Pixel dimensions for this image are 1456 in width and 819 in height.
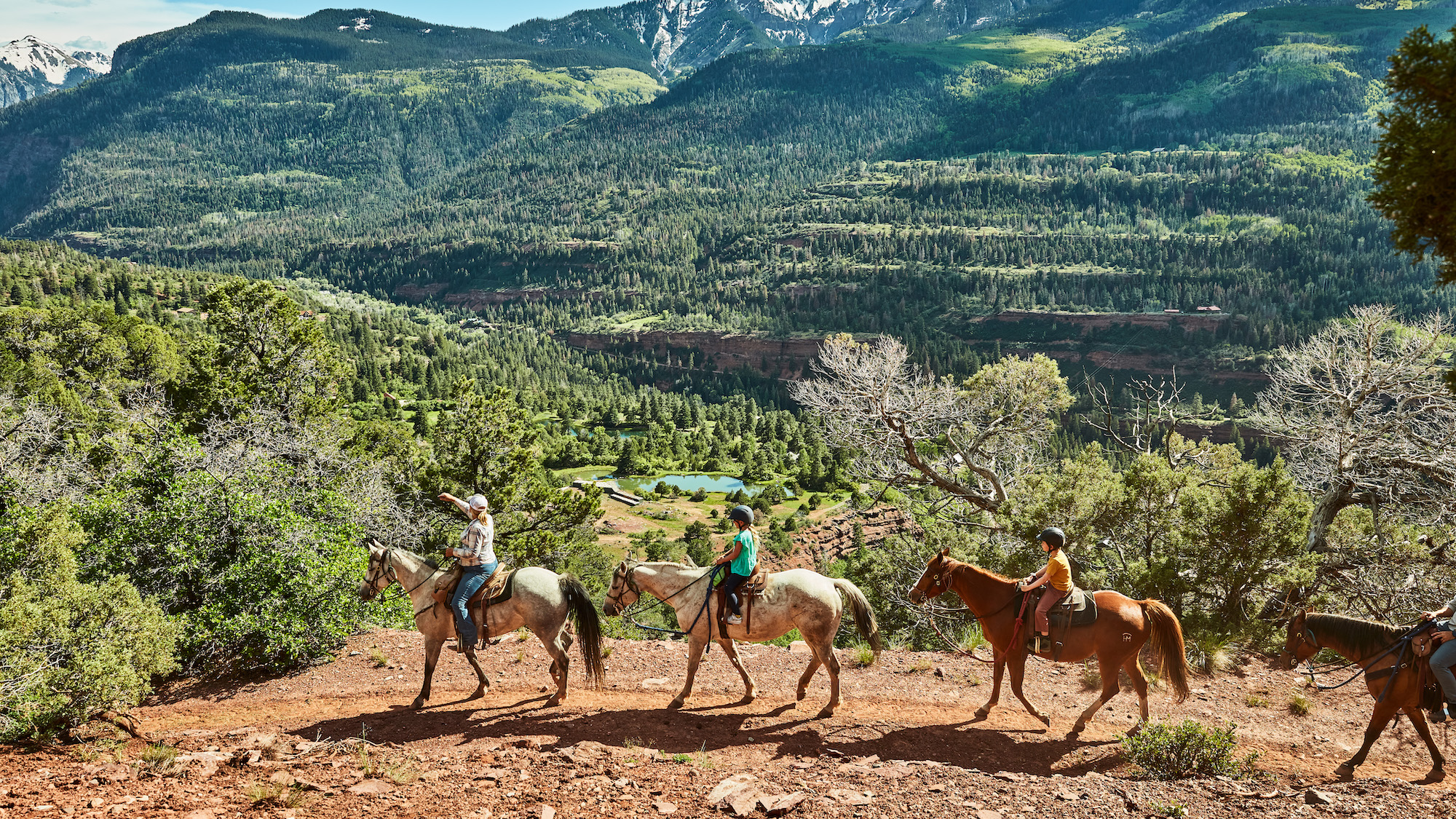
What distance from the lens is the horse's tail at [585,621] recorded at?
14305 mm

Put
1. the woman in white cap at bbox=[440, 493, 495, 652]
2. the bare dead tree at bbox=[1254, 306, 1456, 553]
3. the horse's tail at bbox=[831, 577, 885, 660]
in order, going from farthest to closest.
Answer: the bare dead tree at bbox=[1254, 306, 1456, 553]
the horse's tail at bbox=[831, 577, 885, 660]
the woman in white cap at bbox=[440, 493, 495, 652]

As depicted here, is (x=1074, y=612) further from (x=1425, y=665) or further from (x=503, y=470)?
(x=503, y=470)

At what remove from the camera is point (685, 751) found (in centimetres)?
1209

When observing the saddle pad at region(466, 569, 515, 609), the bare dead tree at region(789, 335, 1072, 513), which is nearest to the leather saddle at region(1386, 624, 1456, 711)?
the saddle pad at region(466, 569, 515, 609)

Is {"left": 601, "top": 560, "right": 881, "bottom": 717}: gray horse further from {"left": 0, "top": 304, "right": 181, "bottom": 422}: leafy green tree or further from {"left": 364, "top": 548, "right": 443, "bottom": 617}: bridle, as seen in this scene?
{"left": 0, "top": 304, "right": 181, "bottom": 422}: leafy green tree

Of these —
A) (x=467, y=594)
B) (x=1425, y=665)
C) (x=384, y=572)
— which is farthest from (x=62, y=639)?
(x=1425, y=665)

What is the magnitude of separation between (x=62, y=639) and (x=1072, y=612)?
15593 millimetres

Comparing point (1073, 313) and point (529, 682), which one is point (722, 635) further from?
point (1073, 313)

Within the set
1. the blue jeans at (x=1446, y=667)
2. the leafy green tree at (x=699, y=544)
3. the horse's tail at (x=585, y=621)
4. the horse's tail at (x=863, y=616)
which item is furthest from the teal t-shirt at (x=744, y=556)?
the leafy green tree at (x=699, y=544)

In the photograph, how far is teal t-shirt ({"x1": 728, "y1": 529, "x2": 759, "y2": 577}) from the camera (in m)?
13.6

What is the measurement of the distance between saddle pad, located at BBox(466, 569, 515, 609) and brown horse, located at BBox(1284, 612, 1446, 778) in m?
12.8

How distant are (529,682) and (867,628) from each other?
21.1ft

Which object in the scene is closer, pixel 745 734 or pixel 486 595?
pixel 745 734

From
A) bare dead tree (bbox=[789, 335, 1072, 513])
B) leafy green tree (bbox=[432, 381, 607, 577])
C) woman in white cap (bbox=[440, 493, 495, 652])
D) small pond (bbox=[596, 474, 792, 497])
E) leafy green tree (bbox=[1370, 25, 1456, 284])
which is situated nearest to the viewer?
leafy green tree (bbox=[1370, 25, 1456, 284])
